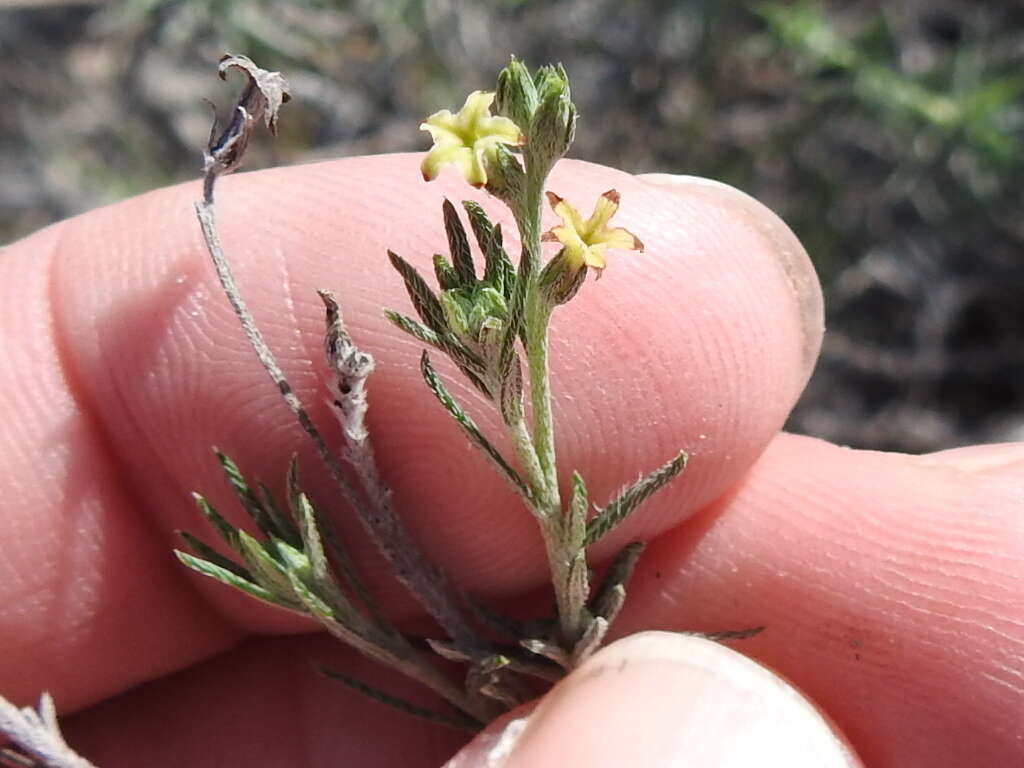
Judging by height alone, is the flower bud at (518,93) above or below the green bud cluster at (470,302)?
above

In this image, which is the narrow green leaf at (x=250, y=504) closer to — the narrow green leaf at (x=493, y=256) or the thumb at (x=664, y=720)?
the thumb at (x=664, y=720)

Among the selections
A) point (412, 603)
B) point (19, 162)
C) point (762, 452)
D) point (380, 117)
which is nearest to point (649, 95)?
point (380, 117)

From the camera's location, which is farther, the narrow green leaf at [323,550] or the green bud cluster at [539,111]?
the narrow green leaf at [323,550]

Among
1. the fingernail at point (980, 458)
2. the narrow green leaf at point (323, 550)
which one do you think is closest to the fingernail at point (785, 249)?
the fingernail at point (980, 458)

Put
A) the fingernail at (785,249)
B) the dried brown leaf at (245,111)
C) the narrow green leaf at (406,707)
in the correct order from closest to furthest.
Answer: the dried brown leaf at (245,111) < the narrow green leaf at (406,707) < the fingernail at (785,249)

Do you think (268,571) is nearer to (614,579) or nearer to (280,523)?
(280,523)

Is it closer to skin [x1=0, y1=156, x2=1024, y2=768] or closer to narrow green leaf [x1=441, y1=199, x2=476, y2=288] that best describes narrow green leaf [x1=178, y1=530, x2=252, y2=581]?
skin [x1=0, y1=156, x2=1024, y2=768]

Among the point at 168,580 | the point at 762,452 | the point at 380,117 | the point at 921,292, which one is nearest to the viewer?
the point at 762,452

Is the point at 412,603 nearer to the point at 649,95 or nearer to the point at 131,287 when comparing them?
the point at 131,287

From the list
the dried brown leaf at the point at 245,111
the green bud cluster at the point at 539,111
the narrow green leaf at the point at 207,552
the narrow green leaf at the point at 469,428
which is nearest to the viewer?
the green bud cluster at the point at 539,111
